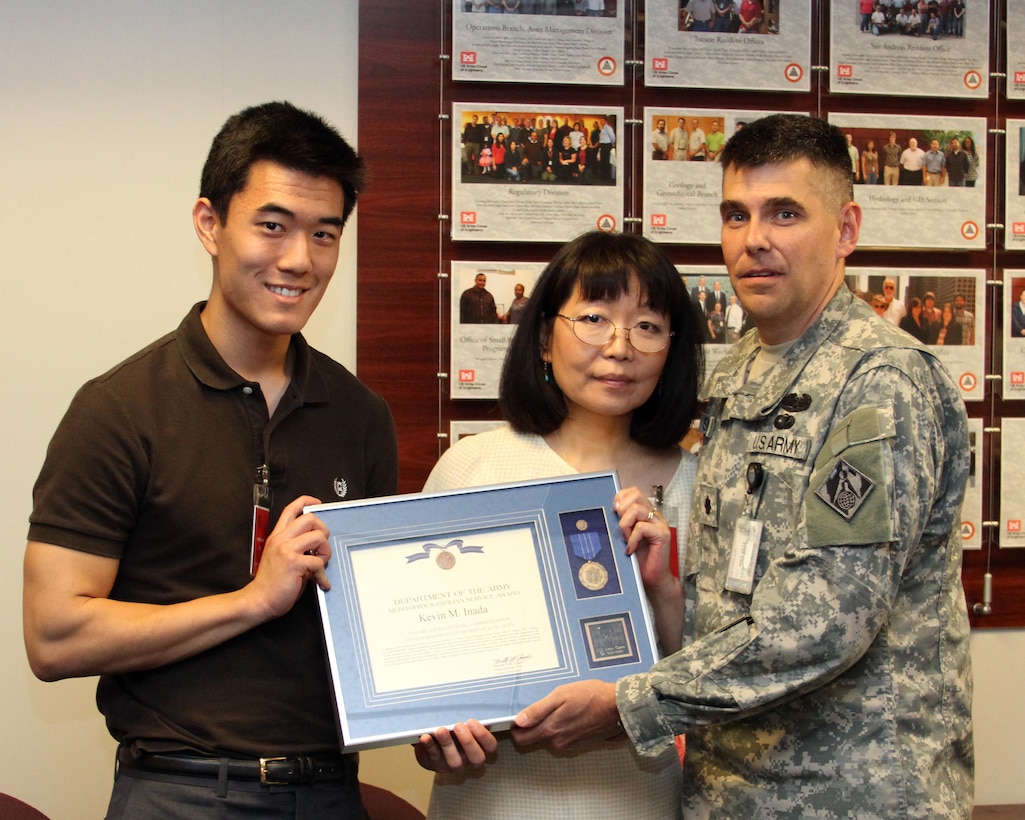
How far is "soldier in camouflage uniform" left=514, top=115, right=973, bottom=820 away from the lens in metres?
1.57

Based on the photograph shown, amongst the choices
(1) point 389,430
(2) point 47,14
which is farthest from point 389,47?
(1) point 389,430

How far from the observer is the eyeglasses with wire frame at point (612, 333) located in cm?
194

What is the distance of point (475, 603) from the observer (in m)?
1.73

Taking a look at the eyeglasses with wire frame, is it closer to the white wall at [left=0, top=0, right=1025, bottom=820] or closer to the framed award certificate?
the framed award certificate

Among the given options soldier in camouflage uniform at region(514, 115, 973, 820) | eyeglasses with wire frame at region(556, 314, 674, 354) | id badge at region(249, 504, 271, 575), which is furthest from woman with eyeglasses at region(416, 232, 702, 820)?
id badge at region(249, 504, 271, 575)

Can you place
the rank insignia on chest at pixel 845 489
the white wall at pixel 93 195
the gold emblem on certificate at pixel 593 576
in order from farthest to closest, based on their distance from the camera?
the white wall at pixel 93 195
the gold emblem on certificate at pixel 593 576
the rank insignia on chest at pixel 845 489

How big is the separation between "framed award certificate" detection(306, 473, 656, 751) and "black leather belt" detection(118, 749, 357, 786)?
0.14 metres

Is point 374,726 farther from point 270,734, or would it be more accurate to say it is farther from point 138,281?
point 138,281

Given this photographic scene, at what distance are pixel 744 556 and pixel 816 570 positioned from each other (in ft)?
0.55

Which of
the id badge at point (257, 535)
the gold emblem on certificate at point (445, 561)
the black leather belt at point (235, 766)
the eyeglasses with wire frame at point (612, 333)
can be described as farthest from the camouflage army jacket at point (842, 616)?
the id badge at point (257, 535)

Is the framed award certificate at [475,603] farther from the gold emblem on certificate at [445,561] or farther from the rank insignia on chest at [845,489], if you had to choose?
the rank insignia on chest at [845,489]

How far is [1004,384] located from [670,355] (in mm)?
1594

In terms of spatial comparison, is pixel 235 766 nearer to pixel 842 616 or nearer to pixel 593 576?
pixel 593 576

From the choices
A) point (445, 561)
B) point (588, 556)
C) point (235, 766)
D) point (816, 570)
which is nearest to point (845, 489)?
point (816, 570)
